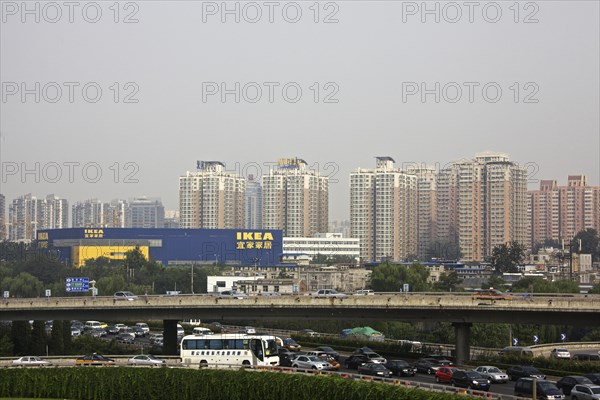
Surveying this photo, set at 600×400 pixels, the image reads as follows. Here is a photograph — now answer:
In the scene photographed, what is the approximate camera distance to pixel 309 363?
54656mm

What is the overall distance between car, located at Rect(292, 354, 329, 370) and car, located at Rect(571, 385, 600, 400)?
1530cm

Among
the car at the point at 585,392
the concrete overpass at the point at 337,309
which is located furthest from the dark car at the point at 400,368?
the car at the point at 585,392

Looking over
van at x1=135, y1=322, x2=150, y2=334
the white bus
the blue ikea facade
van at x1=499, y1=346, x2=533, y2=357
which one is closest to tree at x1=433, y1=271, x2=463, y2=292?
van at x1=135, y1=322, x2=150, y2=334

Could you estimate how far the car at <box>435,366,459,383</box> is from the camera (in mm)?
51281

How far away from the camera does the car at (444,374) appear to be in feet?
168

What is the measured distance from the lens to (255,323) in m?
111

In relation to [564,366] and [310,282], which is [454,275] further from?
[564,366]

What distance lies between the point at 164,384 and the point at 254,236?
5396 inches

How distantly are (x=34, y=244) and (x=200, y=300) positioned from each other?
432 feet

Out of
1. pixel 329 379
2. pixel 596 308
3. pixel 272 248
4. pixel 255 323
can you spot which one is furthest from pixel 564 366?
pixel 272 248

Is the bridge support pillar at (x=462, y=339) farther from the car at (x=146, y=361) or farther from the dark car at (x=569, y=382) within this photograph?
the car at (x=146, y=361)

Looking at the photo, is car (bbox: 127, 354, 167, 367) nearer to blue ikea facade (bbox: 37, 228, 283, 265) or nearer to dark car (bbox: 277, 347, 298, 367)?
dark car (bbox: 277, 347, 298, 367)

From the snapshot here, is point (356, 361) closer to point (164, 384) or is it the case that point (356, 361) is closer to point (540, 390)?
point (164, 384)

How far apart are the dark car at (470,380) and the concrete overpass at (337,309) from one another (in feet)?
42.8
